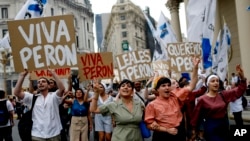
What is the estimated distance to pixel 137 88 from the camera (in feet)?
30.0

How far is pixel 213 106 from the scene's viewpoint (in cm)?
565

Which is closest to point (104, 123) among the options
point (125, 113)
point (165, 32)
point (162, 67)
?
point (125, 113)

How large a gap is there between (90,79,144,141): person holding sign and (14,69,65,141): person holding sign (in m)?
0.69

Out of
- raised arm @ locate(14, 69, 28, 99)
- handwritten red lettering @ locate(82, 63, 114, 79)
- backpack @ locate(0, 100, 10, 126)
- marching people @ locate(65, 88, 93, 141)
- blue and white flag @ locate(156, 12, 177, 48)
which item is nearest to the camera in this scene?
raised arm @ locate(14, 69, 28, 99)

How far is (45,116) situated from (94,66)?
2789mm

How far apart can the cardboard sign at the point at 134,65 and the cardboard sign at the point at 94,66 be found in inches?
51.0

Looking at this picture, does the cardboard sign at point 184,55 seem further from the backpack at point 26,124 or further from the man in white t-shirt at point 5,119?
the backpack at point 26,124

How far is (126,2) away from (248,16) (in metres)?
88.5

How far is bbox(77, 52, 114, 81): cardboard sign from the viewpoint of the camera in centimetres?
807

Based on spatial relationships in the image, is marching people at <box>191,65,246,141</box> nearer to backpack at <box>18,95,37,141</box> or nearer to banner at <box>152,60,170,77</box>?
backpack at <box>18,95,37,141</box>

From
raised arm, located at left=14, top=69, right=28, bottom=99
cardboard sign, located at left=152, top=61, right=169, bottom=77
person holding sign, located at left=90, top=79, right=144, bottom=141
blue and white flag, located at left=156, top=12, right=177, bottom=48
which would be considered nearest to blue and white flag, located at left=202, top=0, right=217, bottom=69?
cardboard sign, located at left=152, top=61, right=169, bottom=77

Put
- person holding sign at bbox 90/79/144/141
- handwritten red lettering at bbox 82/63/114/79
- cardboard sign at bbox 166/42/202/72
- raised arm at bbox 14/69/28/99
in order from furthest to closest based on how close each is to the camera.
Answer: cardboard sign at bbox 166/42/202/72
handwritten red lettering at bbox 82/63/114/79
raised arm at bbox 14/69/28/99
person holding sign at bbox 90/79/144/141

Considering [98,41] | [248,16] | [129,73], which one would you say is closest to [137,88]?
[129,73]

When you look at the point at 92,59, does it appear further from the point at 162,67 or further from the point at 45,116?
the point at 162,67
